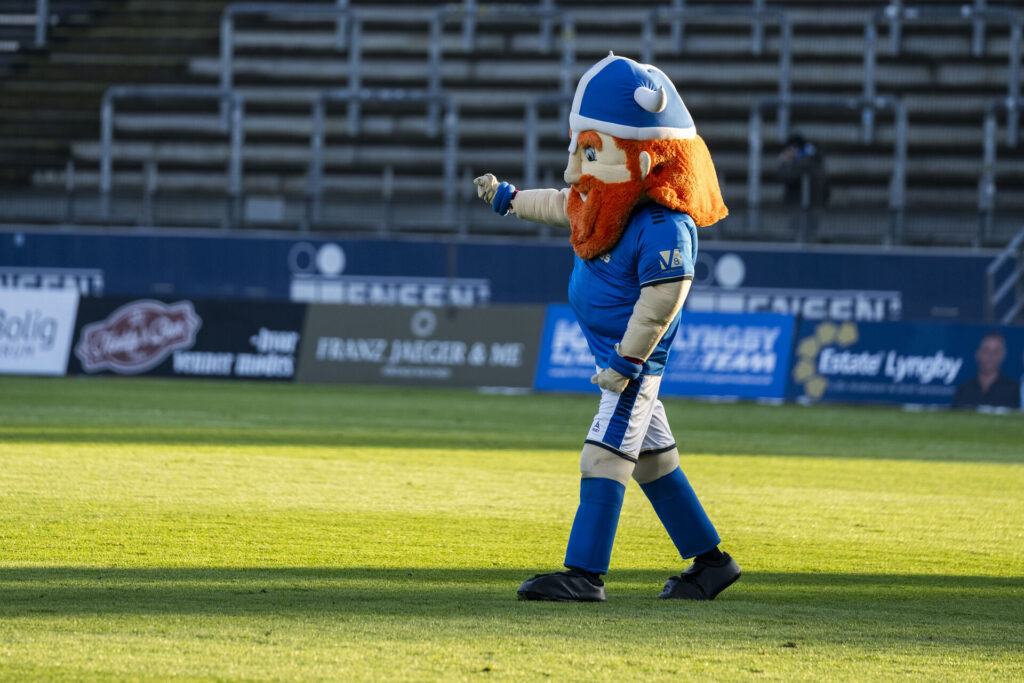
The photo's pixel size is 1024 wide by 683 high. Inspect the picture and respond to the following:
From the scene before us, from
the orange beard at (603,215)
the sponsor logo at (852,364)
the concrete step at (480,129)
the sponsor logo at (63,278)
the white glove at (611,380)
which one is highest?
the concrete step at (480,129)

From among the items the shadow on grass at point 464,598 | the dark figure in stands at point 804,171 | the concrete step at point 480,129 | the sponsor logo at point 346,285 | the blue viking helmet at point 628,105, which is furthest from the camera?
the concrete step at point 480,129

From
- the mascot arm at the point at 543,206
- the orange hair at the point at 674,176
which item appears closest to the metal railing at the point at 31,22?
the mascot arm at the point at 543,206

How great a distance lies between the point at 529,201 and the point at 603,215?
28.6 inches

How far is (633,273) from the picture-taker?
600cm

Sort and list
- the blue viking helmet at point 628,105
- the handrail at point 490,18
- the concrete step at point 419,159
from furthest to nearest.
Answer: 1. the handrail at point 490,18
2. the concrete step at point 419,159
3. the blue viking helmet at point 628,105

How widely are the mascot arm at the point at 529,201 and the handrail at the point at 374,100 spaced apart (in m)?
16.4

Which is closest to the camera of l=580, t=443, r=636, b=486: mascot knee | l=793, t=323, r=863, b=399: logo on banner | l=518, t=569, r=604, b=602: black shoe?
l=518, t=569, r=604, b=602: black shoe

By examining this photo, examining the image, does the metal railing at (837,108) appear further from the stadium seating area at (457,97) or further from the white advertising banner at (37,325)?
the white advertising banner at (37,325)

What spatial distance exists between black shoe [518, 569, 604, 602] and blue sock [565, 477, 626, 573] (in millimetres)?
62

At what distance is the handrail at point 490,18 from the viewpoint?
2670 cm

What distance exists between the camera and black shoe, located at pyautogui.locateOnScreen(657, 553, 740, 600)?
5.92 metres

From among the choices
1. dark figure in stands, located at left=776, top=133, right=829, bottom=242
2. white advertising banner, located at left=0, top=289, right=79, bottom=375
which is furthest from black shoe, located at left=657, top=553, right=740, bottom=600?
dark figure in stands, located at left=776, top=133, right=829, bottom=242

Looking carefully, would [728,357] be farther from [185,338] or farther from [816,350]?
[185,338]

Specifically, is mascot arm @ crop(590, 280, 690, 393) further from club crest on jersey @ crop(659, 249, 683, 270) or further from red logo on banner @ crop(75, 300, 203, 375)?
red logo on banner @ crop(75, 300, 203, 375)
